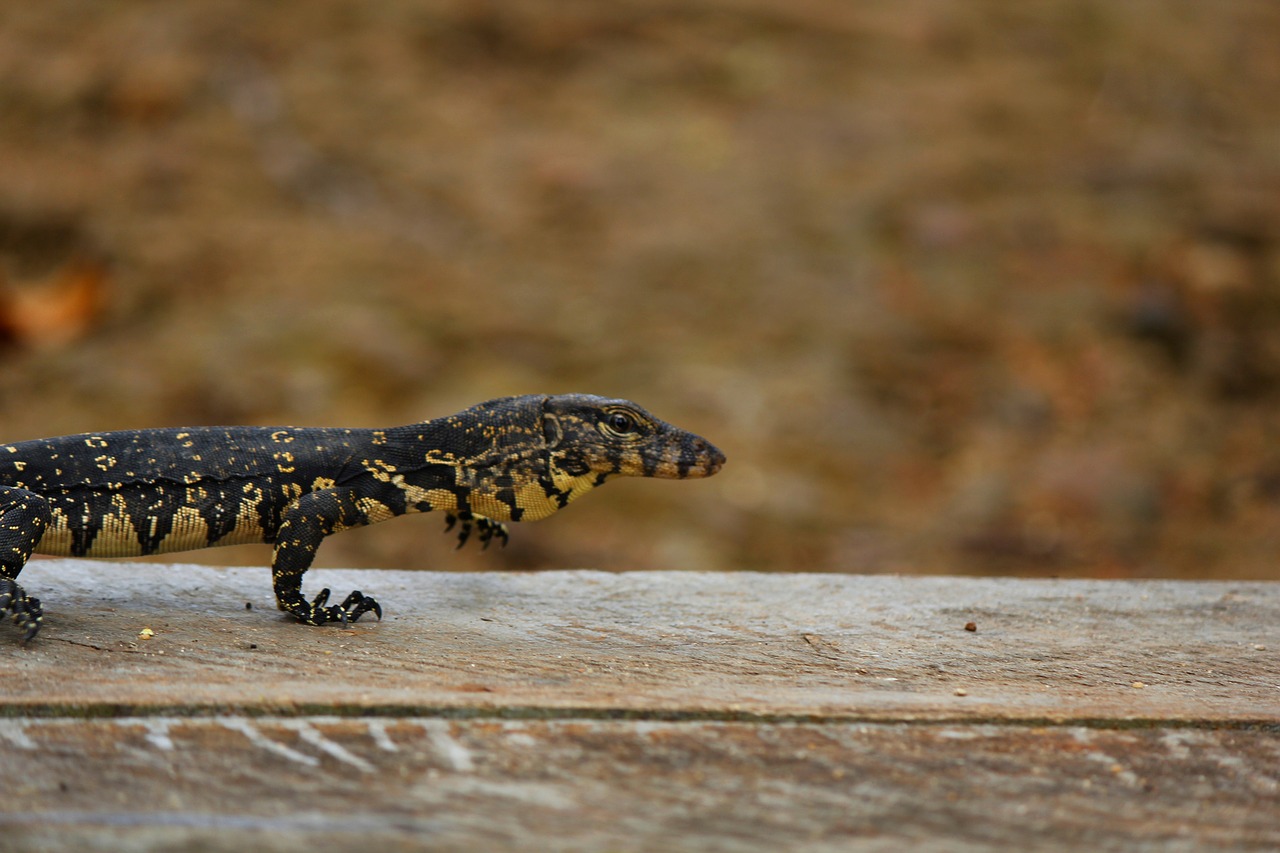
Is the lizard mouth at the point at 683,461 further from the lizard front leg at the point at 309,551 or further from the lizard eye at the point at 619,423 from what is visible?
the lizard front leg at the point at 309,551

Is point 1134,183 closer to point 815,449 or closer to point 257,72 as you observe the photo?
point 815,449

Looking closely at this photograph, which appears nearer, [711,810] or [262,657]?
[711,810]

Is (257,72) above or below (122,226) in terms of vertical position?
above

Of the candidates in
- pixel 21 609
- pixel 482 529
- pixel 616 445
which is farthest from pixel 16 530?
pixel 482 529

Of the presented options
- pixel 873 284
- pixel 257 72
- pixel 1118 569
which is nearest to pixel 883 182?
pixel 873 284

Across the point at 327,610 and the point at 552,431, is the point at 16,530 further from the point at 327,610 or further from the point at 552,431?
the point at 552,431

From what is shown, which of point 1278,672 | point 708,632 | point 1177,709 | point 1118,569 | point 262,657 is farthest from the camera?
point 1118,569
